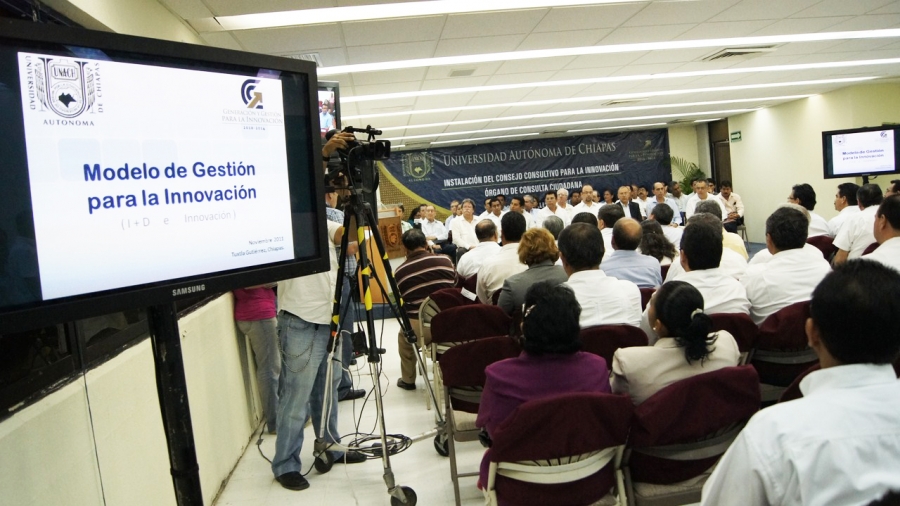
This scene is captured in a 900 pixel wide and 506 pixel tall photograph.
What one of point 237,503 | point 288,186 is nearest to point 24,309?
point 288,186

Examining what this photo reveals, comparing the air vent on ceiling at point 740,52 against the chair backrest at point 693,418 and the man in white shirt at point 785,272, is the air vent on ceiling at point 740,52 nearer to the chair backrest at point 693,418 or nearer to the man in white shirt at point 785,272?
the man in white shirt at point 785,272

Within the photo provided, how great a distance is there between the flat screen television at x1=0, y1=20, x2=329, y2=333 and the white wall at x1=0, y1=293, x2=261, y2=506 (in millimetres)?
622

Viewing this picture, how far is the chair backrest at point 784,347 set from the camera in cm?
242

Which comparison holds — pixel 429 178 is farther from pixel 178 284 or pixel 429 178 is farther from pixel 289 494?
pixel 178 284

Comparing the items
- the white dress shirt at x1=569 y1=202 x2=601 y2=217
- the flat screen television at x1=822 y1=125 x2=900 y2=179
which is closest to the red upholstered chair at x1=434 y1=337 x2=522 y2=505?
the white dress shirt at x1=569 y1=202 x2=601 y2=217

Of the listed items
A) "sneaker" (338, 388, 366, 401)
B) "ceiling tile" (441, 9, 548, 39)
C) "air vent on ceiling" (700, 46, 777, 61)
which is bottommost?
"sneaker" (338, 388, 366, 401)

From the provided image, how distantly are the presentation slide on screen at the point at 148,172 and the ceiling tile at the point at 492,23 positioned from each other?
376cm

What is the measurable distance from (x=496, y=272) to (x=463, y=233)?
6385 mm

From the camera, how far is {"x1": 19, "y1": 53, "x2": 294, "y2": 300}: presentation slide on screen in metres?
1.05

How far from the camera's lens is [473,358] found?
255 cm

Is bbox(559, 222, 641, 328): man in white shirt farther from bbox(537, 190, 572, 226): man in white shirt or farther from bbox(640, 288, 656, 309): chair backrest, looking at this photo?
bbox(537, 190, 572, 226): man in white shirt

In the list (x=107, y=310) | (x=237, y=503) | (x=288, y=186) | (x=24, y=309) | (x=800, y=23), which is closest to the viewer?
(x=24, y=309)

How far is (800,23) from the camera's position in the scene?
5.95m

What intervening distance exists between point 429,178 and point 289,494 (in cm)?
1247
